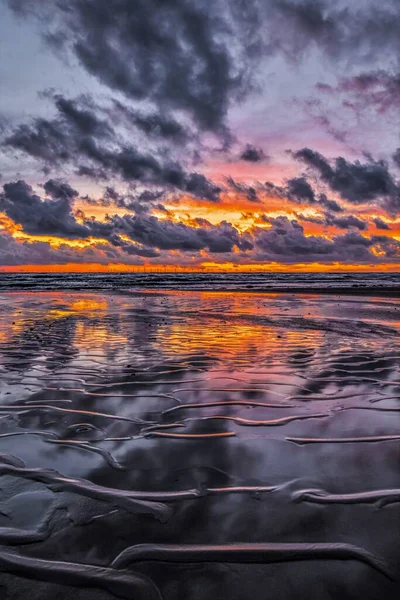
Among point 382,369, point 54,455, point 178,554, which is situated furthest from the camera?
point 382,369

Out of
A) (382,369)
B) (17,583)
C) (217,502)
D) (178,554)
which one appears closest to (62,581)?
(17,583)

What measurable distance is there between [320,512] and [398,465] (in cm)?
111

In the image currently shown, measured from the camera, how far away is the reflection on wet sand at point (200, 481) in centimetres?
222

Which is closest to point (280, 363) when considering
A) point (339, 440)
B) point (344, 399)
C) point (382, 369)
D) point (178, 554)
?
point (382, 369)

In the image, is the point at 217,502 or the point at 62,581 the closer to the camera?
the point at 62,581

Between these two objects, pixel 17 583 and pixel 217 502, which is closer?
pixel 17 583

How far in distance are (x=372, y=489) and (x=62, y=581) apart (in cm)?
222

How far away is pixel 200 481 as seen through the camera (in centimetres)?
322

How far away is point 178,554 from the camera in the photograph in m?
2.36

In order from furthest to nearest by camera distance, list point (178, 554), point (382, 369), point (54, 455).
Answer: point (382, 369) < point (54, 455) < point (178, 554)

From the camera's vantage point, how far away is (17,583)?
216 centimetres

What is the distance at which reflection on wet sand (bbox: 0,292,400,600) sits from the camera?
2223mm

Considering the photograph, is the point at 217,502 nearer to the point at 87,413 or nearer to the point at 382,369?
the point at 87,413

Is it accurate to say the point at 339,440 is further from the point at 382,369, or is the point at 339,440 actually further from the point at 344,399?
the point at 382,369
